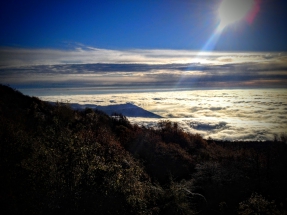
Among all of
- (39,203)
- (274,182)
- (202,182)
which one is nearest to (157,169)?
(202,182)

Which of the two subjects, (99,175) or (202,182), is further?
(202,182)

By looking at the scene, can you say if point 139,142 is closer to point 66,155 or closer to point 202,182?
point 202,182

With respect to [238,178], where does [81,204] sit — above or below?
above

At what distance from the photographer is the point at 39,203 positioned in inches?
902

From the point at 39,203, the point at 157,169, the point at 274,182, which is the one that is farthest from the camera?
the point at 157,169

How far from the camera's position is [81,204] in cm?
2481

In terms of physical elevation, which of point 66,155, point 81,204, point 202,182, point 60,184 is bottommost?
point 202,182

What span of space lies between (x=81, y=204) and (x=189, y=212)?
16767mm

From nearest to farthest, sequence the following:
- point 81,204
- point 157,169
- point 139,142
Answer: point 81,204, point 157,169, point 139,142

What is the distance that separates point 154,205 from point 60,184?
51.1 ft

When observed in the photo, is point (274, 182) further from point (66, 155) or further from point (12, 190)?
point (12, 190)

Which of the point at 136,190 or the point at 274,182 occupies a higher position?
the point at 136,190

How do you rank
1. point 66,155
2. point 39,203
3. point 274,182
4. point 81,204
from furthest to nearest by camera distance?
1. point 274,182
2. point 66,155
3. point 81,204
4. point 39,203

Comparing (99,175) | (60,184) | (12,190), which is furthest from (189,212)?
(12,190)
